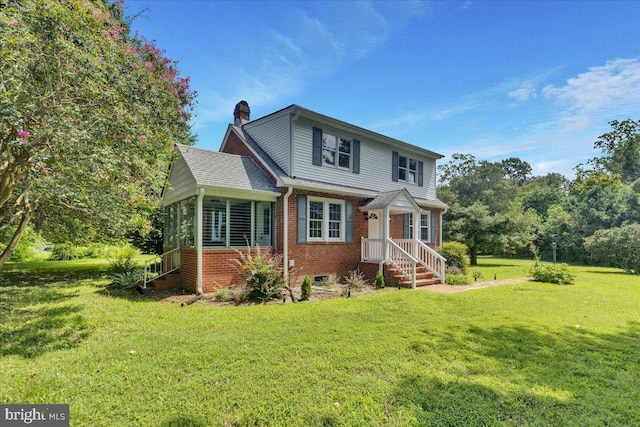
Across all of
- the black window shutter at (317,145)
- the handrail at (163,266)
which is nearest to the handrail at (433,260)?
the black window shutter at (317,145)

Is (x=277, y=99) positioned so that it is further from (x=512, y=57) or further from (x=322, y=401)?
(x=322, y=401)

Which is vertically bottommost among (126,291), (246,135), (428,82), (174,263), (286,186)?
(126,291)

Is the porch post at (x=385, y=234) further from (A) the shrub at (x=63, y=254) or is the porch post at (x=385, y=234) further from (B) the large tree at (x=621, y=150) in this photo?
(B) the large tree at (x=621, y=150)

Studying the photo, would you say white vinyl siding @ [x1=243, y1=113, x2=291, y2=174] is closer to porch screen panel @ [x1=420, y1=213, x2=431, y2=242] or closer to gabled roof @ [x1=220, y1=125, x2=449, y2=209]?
gabled roof @ [x1=220, y1=125, x2=449, y2=209]

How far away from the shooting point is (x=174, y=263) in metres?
11.3

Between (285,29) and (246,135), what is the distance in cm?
450

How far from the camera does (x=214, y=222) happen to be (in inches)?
386

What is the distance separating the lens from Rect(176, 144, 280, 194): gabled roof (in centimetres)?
945

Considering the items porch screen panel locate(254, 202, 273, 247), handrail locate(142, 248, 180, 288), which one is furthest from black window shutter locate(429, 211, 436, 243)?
handrail locate(142, 248, 180, 288)

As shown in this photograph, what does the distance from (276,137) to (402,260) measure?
6.71 metres

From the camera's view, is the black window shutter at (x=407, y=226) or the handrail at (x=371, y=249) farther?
the black window shutter at (x=407, y=226)

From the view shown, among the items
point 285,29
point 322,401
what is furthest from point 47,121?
point 285,29

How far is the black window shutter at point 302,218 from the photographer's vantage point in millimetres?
10938

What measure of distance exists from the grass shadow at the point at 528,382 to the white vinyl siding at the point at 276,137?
26.6 ft
